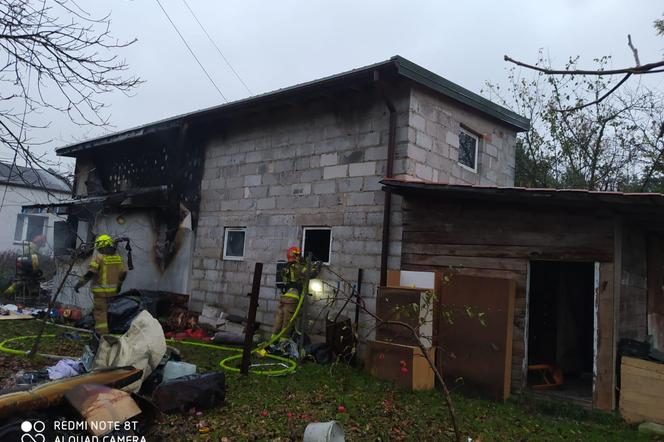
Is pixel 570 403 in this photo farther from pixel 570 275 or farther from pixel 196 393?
pixel 196 393

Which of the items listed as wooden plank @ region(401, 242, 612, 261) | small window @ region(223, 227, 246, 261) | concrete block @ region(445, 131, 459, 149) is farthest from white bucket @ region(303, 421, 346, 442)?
small window @ region(223, 227, 246, 261)

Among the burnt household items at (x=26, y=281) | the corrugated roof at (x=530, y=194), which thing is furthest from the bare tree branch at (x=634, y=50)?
the burnt household items at (x=26, y=281)

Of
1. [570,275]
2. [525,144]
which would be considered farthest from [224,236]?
[525,144]

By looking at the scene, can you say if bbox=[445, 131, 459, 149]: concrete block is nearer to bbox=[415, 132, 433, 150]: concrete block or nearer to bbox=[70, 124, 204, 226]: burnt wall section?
bbox=[415, 132, 433, 150]: concrete block

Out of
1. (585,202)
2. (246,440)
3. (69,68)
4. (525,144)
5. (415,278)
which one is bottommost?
(246,440)

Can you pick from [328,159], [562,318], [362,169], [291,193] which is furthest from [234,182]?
[562,318]

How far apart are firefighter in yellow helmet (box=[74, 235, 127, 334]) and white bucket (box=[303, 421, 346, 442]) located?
5.69 metres

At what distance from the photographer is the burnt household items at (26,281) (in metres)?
14.5

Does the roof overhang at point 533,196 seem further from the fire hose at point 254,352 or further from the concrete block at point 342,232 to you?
the fire hose at point 254,352

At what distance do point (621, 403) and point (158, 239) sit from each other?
34.1 feet

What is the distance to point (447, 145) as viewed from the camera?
9094 mm

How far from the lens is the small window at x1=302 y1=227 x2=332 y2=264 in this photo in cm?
918

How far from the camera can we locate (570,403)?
21.0 feet

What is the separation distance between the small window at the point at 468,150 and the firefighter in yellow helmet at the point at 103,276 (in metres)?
7.12
